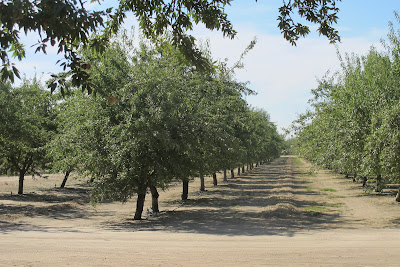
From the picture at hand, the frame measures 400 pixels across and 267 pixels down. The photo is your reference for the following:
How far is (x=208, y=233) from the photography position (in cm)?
1390

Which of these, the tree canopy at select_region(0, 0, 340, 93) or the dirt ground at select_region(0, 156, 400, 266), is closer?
the tree canopy at select_region(0, 0, 340, 93)

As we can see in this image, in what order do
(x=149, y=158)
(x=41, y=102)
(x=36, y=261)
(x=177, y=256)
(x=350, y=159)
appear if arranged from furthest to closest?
(x=41, y=102), (x=350, y=159), (x=149, y=158), (x=177, y=256), (x=36, y=261)

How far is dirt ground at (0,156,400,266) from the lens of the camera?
9.16m

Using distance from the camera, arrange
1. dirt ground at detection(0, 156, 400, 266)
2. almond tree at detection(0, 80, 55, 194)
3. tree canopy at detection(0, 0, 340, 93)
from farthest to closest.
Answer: almond tree at detection(0, 80, 55, 194), dirt ground at detection(0, 156, 400, 266), tree canopy at detection(0, 0, 340, 93)

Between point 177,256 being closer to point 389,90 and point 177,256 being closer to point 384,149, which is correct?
point 384,149

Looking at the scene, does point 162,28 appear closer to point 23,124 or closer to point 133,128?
point 133,128

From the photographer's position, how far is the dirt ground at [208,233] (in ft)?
30.0

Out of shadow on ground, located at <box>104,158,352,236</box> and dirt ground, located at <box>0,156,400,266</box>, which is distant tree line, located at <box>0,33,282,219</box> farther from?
dirt ground, located at <box>0,156,400,266</box>

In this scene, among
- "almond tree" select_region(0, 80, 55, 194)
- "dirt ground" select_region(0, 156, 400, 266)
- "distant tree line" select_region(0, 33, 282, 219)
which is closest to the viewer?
"dirt ground" select_region(0, 156, 400, 266)

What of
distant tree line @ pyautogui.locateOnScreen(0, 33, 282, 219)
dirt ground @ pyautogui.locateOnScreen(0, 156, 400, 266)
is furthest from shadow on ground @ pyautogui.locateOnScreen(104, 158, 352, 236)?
distant tree line @ pyautogui.locateOnScreen(0, 33, 282, 219)

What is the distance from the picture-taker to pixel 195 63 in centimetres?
686

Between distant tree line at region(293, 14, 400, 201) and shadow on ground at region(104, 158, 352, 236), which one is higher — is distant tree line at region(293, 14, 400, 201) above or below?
above

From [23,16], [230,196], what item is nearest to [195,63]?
[23,16]

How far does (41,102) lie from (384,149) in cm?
2426
